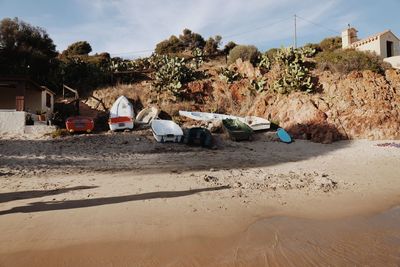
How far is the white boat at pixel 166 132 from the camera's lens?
1560cm

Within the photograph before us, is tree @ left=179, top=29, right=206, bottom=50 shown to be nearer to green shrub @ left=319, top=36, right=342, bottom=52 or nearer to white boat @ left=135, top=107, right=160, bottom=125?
green shrub @ left=319, top=36, right=342, bottom=52

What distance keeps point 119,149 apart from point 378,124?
1327 centimetres

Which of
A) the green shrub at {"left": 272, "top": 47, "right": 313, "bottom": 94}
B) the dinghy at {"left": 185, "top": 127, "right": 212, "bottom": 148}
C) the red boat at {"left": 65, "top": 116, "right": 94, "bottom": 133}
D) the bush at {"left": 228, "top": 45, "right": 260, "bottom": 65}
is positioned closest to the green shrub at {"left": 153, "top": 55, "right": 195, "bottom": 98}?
the bush at {"left": 228, "top": 45, "right": 260, "bottom": 65}

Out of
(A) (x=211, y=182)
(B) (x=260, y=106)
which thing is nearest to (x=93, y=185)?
(A) (x=211, y=182)

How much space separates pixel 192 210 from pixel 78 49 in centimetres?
3865

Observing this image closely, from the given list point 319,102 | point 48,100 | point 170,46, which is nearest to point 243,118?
point 319,102

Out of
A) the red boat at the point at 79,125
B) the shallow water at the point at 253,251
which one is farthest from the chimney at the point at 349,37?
the shallow water at the point at 253,251

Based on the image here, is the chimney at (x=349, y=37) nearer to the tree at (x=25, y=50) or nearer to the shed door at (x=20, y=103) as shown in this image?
the tree at (x=25, y=50)

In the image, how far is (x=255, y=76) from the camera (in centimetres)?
2503

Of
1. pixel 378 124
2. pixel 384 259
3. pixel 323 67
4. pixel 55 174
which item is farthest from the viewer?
pixel 323 67

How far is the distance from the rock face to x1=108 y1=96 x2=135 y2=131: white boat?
7768 mm

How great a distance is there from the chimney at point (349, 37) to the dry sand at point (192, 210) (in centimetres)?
2636

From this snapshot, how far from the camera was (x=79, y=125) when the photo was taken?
57.0ft

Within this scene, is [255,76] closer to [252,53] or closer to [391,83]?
[252,53]
